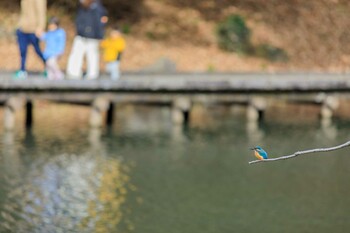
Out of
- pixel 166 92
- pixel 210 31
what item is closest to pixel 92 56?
pixel 166 92

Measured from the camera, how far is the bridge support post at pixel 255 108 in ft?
80.5

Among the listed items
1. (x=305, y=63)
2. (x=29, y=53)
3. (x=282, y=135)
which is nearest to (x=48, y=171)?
(x=282, y=135)

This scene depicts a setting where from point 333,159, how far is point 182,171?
9.83 feet

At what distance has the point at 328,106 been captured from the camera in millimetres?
25703

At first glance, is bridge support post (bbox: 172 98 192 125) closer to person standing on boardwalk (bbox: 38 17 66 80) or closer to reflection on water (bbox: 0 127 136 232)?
person standing on boardwalk (bbox: 38 17 66 80)

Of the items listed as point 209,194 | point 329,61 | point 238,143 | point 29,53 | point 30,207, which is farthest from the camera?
point 329,61

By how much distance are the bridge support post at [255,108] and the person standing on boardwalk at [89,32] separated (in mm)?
3679

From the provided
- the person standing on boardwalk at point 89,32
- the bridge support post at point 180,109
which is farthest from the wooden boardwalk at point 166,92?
the person standing on boardwalk at point 89,32

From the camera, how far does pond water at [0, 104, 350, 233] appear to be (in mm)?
14242

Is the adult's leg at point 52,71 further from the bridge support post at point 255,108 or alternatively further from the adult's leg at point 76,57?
Answer: the bridge support post at point 255,108

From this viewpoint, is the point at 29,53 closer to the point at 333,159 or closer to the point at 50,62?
the point at 50,62

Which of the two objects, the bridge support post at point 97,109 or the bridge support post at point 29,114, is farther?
the bridge support post at point 29,114

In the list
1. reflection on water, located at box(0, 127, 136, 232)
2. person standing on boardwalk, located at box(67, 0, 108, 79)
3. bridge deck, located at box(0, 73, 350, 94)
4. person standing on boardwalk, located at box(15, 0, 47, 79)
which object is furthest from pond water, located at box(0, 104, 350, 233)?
person standing on boardwalk, located at box(15, 0, 47, 79)

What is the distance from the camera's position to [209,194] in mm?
16250
